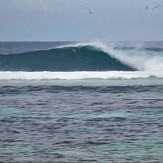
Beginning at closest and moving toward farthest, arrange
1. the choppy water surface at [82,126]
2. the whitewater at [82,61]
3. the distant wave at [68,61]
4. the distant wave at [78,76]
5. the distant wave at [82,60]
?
the choppy water surface at [82,126] < the distant wave at [78,76] < the whitewater at [82,61] < the distant wave at [82,60] < the distant wave at [68,61]

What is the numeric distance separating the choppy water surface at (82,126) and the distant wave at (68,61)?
17293 millimetres

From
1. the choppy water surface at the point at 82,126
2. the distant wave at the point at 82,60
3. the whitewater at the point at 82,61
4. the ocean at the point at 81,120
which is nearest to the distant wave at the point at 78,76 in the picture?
the ocean at the point at 81,120

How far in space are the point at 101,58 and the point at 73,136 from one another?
30.1m

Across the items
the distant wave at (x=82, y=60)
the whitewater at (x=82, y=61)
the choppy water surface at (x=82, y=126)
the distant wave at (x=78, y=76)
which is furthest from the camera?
the distant wave at (x=82, y=60)

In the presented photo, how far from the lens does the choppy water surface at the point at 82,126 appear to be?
12367 mm

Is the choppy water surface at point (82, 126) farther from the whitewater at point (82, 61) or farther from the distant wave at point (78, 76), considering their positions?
the whitewater at point (82, 61)

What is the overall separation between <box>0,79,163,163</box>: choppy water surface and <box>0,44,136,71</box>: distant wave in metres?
17.3

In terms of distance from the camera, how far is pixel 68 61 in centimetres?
4441

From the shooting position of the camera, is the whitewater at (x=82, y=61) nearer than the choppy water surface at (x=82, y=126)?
No

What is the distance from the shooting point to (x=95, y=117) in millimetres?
17516

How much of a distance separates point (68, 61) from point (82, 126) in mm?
28805

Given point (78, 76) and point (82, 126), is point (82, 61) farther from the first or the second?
point (82, 126)

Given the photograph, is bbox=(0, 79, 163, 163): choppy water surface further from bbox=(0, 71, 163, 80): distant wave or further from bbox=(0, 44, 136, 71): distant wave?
bbox=(0, 44, 136, 71): distant wave

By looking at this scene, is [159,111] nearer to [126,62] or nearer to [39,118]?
[39,118]
